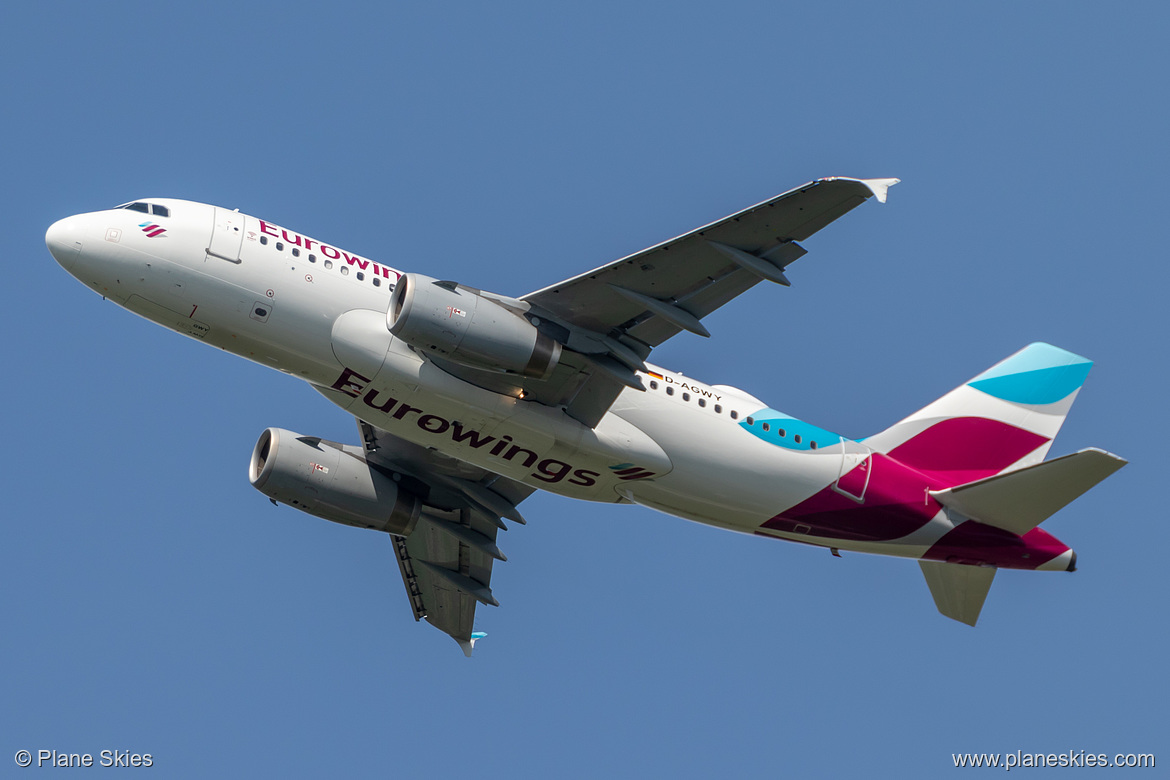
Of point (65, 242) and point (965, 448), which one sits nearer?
point (65, 242)

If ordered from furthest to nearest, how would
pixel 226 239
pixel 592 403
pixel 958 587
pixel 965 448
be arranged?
1. pixel 958 587
2. pixel 965 448
3. pixel 592 403
4. pixel 226 239

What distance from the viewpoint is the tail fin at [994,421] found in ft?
108

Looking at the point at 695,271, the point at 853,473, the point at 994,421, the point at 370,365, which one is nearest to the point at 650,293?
the point at 695,271

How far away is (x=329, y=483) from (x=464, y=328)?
8.68 m

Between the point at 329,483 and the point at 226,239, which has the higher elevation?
the point at 226,239

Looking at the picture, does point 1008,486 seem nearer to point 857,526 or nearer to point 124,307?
point 857,526

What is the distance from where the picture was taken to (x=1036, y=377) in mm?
34562

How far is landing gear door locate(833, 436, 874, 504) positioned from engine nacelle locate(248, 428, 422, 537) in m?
11.5

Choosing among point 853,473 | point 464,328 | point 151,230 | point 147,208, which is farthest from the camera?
point 853,473

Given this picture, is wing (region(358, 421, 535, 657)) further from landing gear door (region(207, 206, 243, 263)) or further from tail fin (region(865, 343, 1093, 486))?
tail fin (region(865, 343, 1093, 486))

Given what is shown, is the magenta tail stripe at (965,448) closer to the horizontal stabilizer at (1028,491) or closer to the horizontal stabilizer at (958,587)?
the horizontal stabilizer at (1028,491)

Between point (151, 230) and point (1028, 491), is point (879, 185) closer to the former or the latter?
point (1028, 491)

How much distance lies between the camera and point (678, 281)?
26.8 m

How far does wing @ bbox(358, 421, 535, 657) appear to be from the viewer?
33875mm
